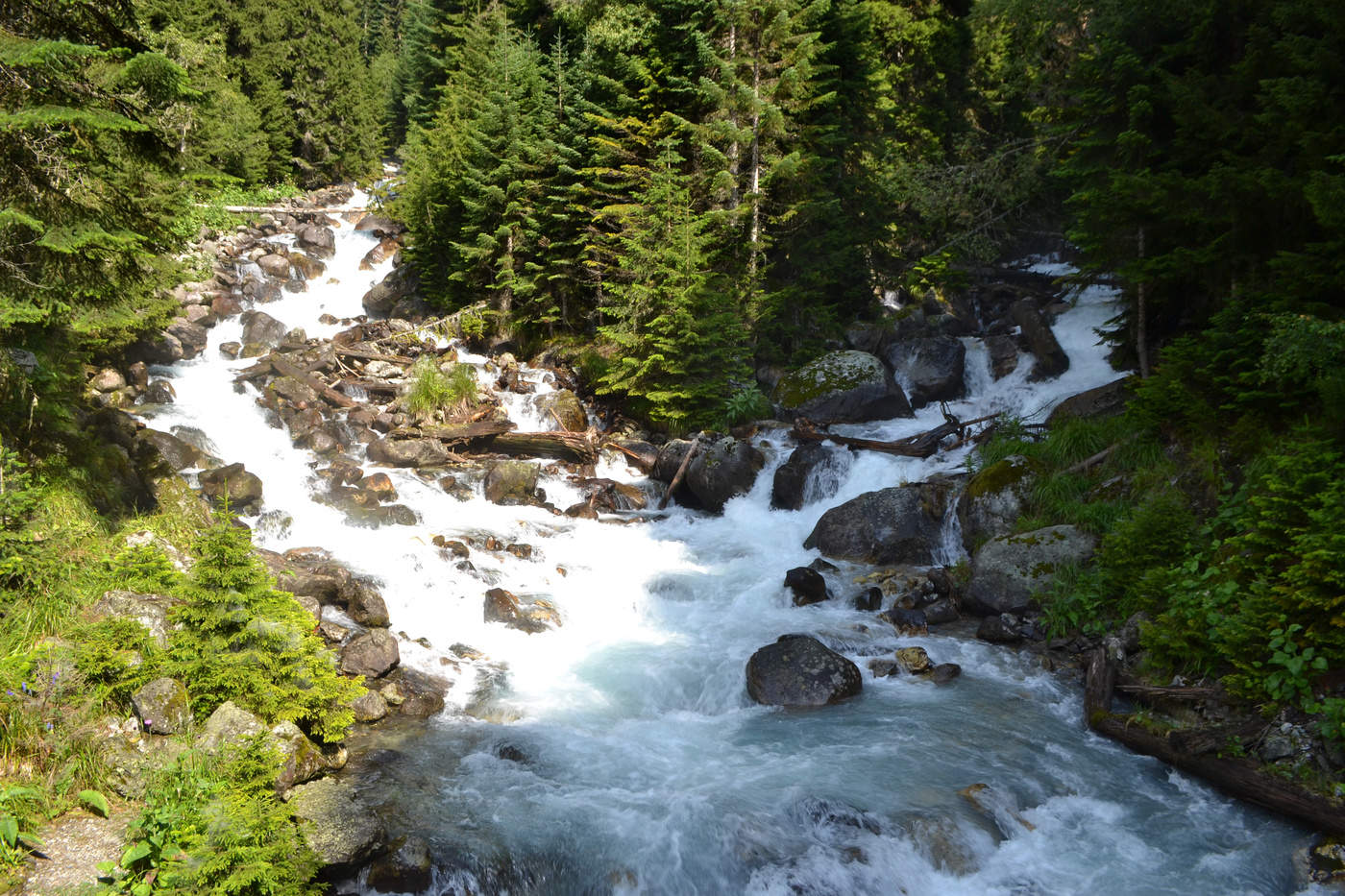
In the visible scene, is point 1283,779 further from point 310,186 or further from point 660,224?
point 310,186

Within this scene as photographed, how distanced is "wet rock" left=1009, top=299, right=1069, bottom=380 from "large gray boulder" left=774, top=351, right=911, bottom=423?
10.6 feet

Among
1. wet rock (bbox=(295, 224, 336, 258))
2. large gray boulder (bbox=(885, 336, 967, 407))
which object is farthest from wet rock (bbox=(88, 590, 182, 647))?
wet rock (bbox=(295, 224, 336, 258))

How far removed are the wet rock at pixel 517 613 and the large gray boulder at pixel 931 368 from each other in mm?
11007

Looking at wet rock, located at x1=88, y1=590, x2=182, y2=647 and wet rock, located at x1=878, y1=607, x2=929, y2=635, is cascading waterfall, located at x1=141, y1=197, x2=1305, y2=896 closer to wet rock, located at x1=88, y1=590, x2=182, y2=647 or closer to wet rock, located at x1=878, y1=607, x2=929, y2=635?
wet rock, located at x1=878, y1=607, x2=929, y2=635

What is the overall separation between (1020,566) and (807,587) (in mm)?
3153

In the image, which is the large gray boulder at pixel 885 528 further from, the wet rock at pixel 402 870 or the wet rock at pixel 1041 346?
the wet rock at pixel 402 870

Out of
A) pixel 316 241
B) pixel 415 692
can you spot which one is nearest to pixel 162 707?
pixel 415 692

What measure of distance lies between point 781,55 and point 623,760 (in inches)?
727

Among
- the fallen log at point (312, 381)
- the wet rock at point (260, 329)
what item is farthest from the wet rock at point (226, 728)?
the wet rock at point (260, 329)

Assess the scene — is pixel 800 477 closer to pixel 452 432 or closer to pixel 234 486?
pixel 452 432

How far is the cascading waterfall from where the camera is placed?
256 inches

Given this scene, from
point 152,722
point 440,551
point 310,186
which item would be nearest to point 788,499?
point 440,551

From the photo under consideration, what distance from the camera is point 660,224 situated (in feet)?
60.6

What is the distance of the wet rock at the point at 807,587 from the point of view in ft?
39.5
